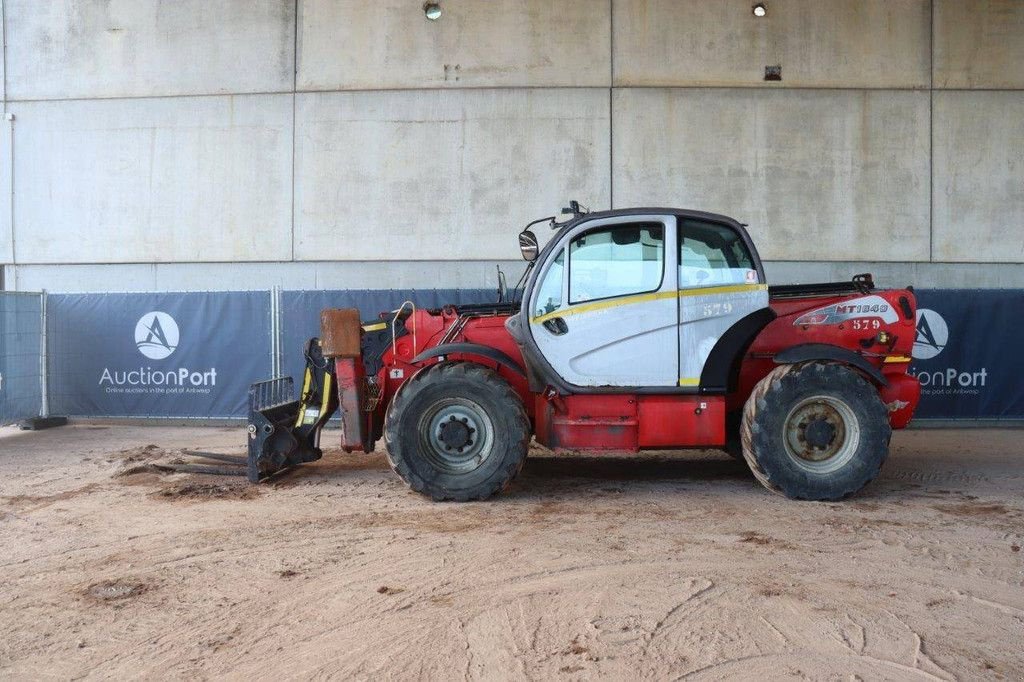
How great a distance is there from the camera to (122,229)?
41.6 ft

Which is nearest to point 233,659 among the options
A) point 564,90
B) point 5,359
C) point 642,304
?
point 642,304

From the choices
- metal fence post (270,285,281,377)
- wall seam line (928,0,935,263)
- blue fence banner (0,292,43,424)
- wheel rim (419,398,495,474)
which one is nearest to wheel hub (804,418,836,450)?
wheel rim (419,398,495,474)

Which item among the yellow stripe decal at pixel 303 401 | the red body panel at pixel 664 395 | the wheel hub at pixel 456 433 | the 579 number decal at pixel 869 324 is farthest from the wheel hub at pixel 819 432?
the yellow stripe decal at pixel 303 401

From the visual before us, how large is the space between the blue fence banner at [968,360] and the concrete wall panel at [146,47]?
10242 millimetres

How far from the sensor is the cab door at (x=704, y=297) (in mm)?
6633

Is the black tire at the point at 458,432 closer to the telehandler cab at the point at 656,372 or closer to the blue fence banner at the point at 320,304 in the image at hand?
the telehandler cab at the point at 656,372

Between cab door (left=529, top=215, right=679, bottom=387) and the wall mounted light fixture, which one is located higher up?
the wall mounted light fixture

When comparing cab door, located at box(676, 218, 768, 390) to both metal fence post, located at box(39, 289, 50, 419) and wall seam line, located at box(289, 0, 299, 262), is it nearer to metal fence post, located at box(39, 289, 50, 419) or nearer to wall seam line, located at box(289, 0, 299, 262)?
wall seam line, located at box(289, 0, 299, 262)

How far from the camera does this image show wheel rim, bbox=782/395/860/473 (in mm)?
6594

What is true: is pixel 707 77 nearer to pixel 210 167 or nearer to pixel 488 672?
pixel 210 167

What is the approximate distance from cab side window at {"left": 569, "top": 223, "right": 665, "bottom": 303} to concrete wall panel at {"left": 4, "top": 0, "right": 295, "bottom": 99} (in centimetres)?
776

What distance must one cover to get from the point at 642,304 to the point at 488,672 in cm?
378

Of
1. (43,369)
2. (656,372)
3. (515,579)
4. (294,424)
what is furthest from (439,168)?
(515,579)

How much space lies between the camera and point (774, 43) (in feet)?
39.9
